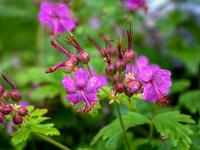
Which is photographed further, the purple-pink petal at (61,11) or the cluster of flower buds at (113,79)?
the purple-pink petal at (61,11)

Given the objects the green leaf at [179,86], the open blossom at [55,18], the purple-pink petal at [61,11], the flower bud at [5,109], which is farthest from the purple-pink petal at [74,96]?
the green leaf at [179,86]

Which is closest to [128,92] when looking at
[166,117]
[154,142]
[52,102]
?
[166,117]

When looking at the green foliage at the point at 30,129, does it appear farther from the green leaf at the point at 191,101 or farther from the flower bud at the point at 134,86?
the green leaf at the point at 191,101

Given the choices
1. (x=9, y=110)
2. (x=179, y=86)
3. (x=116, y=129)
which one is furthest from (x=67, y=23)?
(x=179, y=86)

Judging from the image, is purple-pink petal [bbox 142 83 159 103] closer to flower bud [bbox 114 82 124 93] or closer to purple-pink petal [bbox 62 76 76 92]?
flower bud [bbox 114 82 124 93]

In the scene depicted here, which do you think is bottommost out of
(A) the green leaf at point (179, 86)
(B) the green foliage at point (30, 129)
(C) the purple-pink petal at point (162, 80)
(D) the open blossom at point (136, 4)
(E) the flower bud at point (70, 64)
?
(A) the green leaf at point (179, 86)

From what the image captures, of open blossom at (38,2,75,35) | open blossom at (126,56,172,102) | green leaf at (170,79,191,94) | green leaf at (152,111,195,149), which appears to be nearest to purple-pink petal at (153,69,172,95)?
open blossom at (126,56,172,102)
